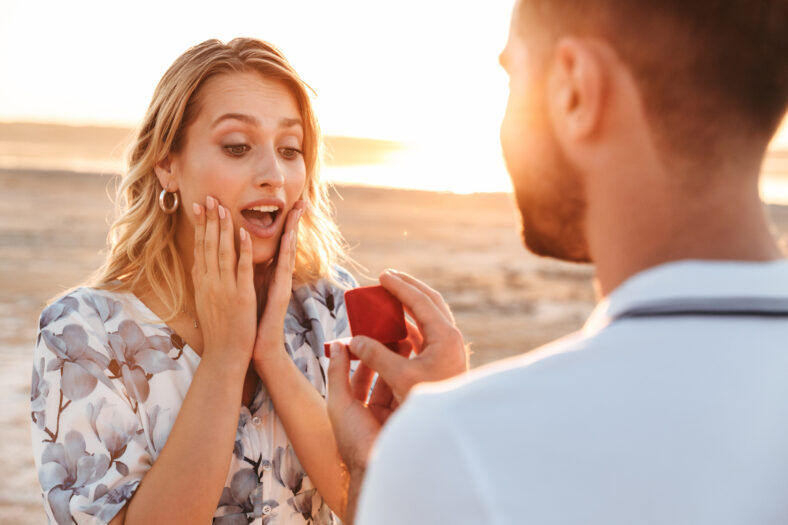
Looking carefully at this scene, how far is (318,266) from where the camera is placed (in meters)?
3.49

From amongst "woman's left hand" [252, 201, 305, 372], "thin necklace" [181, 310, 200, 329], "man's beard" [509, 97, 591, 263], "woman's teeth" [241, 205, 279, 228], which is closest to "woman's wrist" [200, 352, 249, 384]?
"woman's left hand" [252, 201, 305, 372]

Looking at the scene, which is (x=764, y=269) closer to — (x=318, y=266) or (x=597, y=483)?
(x=597, y=483)

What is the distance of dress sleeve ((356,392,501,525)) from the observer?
0.93 m

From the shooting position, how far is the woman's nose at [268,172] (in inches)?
119

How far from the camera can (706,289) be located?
3.28ft

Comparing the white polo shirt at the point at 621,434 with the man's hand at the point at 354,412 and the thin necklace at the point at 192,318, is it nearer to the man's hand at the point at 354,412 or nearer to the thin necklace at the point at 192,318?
the man's hand at the point at 354,412

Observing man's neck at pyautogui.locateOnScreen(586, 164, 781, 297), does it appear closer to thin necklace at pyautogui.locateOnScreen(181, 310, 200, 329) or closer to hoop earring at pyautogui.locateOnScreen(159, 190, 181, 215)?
thin necklace at pyautogui.locateOnScreen(181, 310, 200, 329)

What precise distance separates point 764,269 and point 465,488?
515mm

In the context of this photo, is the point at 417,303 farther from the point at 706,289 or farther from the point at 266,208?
the point at 266,208

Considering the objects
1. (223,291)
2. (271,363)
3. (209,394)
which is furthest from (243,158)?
(209,394)

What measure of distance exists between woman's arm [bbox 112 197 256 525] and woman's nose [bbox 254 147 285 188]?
0.21 meters

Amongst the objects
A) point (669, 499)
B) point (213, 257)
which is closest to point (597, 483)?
point (669, 499)

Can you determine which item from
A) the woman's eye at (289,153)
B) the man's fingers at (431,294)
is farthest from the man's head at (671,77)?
the woman's eye at (289,153)

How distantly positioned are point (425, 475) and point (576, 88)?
674 mm
